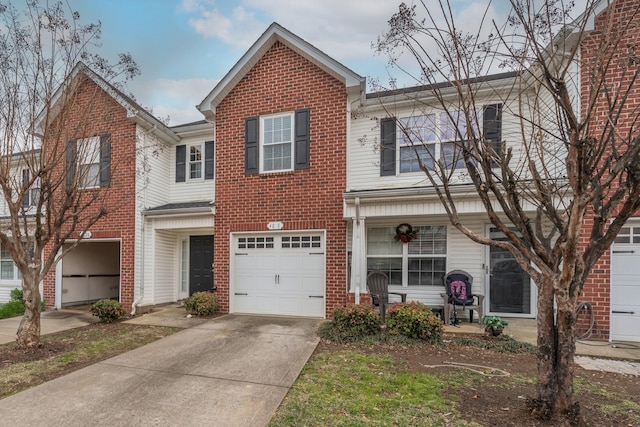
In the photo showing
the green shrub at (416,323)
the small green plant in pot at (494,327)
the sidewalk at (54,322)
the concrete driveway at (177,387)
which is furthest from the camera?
the sidewalk at (54,322)

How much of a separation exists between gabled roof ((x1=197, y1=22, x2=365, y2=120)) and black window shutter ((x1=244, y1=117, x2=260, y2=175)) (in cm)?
113

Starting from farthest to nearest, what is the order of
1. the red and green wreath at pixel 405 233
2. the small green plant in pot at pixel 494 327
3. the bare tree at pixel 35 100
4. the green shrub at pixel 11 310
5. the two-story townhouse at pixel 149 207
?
the two-story townhouse at pixel 149 207, the green shrub at pixel 11 310, the red and green wreath at pixel 405 233, the small green plant in pot at pixel 494 327, the bare tree at pixel 35 100

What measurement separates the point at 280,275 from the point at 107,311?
440 centimetres

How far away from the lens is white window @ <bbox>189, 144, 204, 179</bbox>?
10.7 metres

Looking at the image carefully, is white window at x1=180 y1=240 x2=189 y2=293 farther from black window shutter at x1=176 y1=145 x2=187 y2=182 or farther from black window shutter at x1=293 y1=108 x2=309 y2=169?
black window shutter at x1=293 y1=108 x2=309 y2=169

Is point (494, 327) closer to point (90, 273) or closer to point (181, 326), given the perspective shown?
point (181, 326)

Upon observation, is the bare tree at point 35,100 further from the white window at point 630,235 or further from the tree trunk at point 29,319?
the white window at point 630,235

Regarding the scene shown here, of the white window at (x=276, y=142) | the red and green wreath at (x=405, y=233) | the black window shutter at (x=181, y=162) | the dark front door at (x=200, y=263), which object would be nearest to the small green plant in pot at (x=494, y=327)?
the red and green wreath at (x=405, y=233)

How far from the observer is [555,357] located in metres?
3.44

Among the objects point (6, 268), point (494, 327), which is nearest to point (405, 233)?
point (494, 327)

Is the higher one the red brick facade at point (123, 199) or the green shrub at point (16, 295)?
the red brick facade at point (123, 199)

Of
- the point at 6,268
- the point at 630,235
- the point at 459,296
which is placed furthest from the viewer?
the point at 6,268

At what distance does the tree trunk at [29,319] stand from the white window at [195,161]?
547cm

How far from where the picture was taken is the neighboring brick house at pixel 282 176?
332 inches
